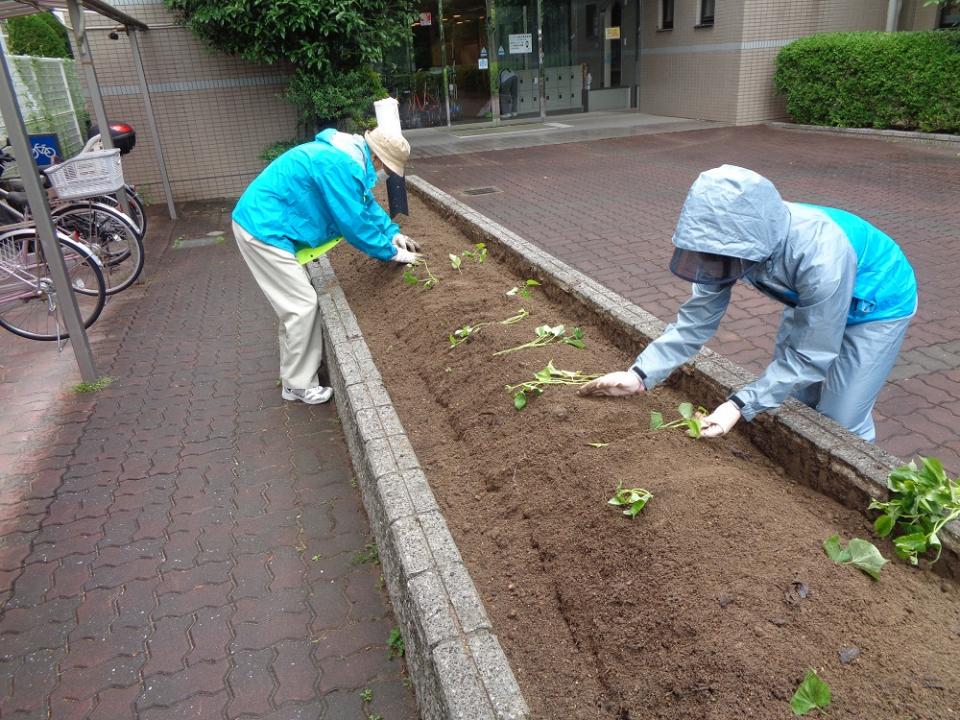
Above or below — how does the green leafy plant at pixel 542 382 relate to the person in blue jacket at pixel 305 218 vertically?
below

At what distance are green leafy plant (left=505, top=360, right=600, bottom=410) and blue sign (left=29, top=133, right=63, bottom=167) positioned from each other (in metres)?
8.47

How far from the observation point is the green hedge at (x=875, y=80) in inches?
496

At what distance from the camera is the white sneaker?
15.5 ft

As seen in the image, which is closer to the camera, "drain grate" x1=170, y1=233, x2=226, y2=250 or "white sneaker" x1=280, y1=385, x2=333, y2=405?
"white sneaker" x1=280, y1=385, x2=333, y2=405

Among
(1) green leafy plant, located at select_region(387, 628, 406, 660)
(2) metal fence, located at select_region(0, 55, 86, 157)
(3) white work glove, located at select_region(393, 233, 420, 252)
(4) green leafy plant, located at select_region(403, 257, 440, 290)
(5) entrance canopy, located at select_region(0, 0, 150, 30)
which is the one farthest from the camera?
(2) metal fence, located at select_region(0, 55, 86, 157)

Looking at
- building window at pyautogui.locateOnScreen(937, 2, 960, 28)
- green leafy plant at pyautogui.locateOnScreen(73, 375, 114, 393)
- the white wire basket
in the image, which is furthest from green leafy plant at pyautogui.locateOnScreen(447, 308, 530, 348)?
building window at pyautogui.locateOnScreen(937, 2, 960, 28)

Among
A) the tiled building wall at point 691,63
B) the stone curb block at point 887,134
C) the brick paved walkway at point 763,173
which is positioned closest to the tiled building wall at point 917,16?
the stone curb block at point 887,134

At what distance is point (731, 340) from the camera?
5.09 meters

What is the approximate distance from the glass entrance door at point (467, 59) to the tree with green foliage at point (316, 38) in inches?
278

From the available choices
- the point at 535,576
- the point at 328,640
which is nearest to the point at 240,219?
the point at 328,640

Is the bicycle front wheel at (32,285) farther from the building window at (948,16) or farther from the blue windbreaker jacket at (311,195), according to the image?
the building window at (948,16)

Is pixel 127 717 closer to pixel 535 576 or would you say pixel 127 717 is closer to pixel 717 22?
pixel 535 576

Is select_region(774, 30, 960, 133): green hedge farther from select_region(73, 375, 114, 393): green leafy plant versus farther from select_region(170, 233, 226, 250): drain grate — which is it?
select_region(73, 375, 114, 393): green leafy plant

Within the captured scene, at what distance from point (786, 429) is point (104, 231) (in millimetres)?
6743
